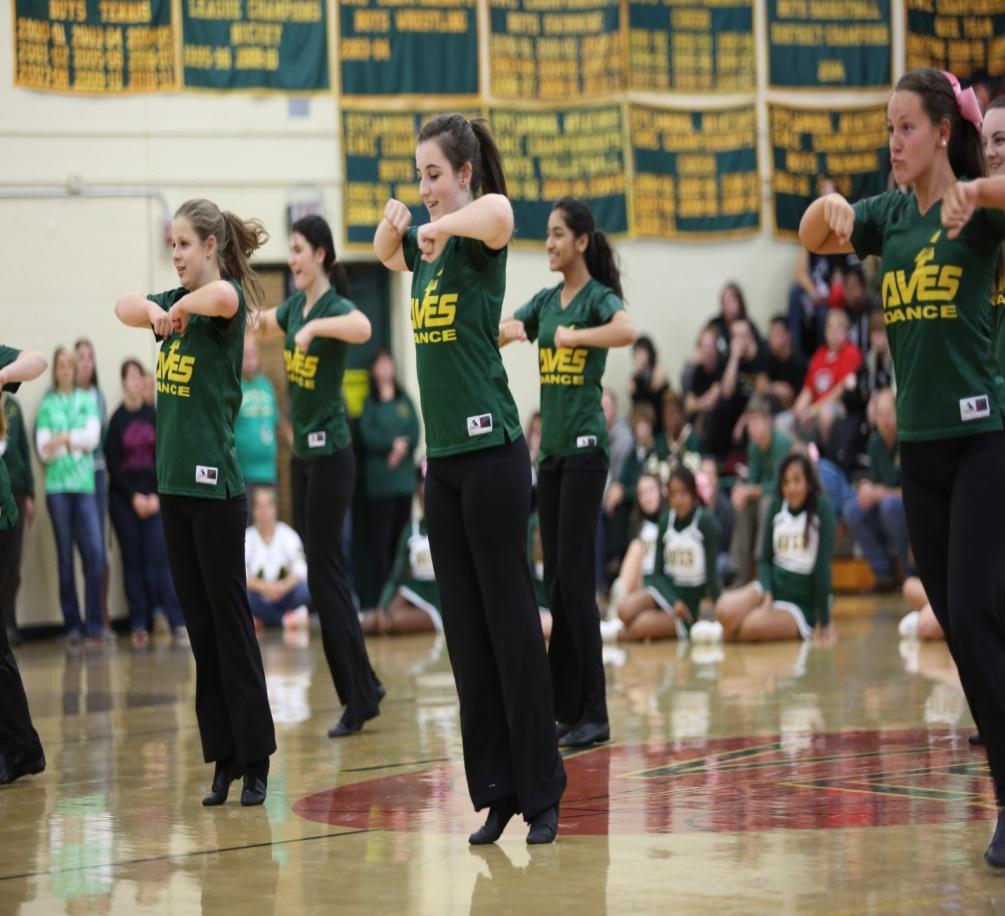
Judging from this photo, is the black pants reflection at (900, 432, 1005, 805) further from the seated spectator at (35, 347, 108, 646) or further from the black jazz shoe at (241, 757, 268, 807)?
the seated spectator at (35, 347, 108, 646)

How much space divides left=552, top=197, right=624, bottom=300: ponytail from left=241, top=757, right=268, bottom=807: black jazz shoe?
2.62 meters

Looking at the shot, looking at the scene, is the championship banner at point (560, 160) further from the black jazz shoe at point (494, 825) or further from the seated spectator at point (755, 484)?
the black jazz shoe at point (494, 825)

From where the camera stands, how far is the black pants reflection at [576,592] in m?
7.08

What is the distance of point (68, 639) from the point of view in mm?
13398

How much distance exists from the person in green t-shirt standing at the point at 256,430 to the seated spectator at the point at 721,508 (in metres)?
3.62

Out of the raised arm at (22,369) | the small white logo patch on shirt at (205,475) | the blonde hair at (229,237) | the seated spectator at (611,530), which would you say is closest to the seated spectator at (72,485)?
the seated spectator at (611,530)

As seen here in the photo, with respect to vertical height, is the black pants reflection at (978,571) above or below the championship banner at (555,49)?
below

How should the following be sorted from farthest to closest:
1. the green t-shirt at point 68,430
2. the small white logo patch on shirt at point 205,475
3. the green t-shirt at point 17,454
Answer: the green t-shirt at point 68,430
the green t-shirt at point 17,454
the small white logo patch on shirt at point 205,475

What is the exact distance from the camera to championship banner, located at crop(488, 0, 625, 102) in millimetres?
15750

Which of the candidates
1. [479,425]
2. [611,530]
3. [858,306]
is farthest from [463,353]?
[858,306]

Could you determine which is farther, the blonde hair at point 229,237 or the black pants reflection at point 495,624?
the blonde hair at point 229,237

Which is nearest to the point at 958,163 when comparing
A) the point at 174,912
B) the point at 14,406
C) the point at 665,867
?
the point at 665,867

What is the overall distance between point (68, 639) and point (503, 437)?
9190 mm

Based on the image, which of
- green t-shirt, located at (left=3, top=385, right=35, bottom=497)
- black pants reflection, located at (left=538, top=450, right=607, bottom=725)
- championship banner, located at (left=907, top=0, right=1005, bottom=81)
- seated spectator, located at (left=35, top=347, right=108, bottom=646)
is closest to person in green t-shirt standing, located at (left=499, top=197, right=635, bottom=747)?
black pants reflection, located at (left=538, top=450, right=607, bottom=725)
